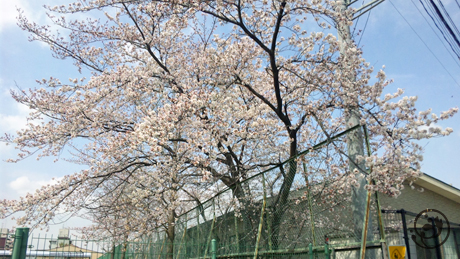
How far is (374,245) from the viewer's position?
4008 millimetres

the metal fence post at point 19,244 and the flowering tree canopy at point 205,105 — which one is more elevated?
the flowering tree canopy at point 205,105

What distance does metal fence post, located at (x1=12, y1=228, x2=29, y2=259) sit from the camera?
4.86 m

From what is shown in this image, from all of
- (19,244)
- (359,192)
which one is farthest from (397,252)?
(19,244)

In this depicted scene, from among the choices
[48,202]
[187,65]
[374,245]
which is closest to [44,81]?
[48,202]

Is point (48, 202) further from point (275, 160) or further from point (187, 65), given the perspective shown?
point (275, 160)

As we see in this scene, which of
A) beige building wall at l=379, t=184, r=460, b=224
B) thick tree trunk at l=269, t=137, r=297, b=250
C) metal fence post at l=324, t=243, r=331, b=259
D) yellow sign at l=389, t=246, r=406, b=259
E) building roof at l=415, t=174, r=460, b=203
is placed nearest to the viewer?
yellow sign at l=389, t=246, r=406, b=259

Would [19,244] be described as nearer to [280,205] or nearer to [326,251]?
[280,205]

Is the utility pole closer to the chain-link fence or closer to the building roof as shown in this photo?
the chain-link fence

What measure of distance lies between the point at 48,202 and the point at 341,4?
27.8 ft

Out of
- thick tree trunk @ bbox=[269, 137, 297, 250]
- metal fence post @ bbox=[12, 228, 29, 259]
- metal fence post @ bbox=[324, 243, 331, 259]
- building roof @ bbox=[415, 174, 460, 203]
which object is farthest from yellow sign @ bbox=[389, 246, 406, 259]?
building roof @ bbox=[415, 174, 460, 203]

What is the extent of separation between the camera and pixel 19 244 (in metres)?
4.89

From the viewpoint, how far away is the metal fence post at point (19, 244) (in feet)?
15.9

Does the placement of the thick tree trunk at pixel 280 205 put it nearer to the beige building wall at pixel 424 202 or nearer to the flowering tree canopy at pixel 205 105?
the flowering tree canopy at pixel 205 105

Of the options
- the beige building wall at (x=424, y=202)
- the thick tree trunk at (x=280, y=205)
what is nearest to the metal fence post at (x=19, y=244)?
the thick tree trunk at (x=280, y=205)
